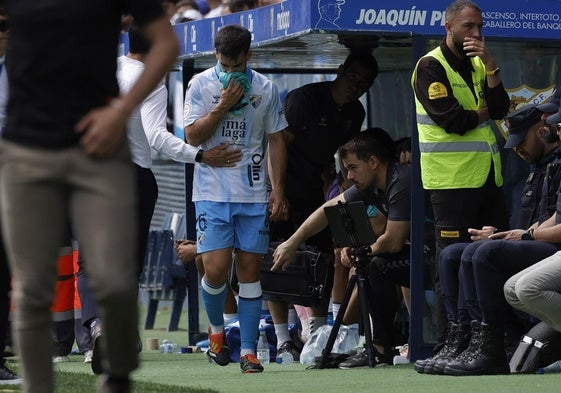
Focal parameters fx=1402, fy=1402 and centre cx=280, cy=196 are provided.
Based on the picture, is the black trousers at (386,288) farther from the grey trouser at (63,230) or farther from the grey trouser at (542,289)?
the grey trouser at (63,230)

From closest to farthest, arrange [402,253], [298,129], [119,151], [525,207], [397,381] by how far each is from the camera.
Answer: [119,151] → [397,381] → [525,207] → [402,253] → [298,129]

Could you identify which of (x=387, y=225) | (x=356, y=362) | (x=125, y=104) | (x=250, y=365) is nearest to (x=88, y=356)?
(x=250, y=365)

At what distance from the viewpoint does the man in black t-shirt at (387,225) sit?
8375 mm

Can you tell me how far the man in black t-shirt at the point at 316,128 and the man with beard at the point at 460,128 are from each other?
5.75 ft

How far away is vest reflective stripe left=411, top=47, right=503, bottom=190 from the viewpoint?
788 centimetres

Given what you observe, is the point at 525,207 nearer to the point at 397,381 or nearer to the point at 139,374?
the point at 397,381

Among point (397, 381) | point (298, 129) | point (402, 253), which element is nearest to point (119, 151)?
point (397, 381)

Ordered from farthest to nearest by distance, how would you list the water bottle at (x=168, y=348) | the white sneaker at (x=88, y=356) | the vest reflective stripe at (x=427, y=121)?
the water bottle at (x=168, y=348)
the white sneaker at (x=88, y=356)
the vest reflective stripe at (x=427, y=121)

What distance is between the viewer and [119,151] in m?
4.25

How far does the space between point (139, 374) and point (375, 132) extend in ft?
7.43

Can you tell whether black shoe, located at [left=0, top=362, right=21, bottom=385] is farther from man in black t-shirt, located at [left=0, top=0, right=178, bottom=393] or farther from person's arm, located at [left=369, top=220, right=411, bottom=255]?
man in black t-shirt, located at [left=0, top=0, right=178, bottom=393]

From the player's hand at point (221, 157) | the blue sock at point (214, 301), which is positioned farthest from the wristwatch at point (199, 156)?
the blue sock at point (214, 301)

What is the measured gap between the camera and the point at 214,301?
334 inches

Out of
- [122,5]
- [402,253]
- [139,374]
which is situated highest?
[122,5]
